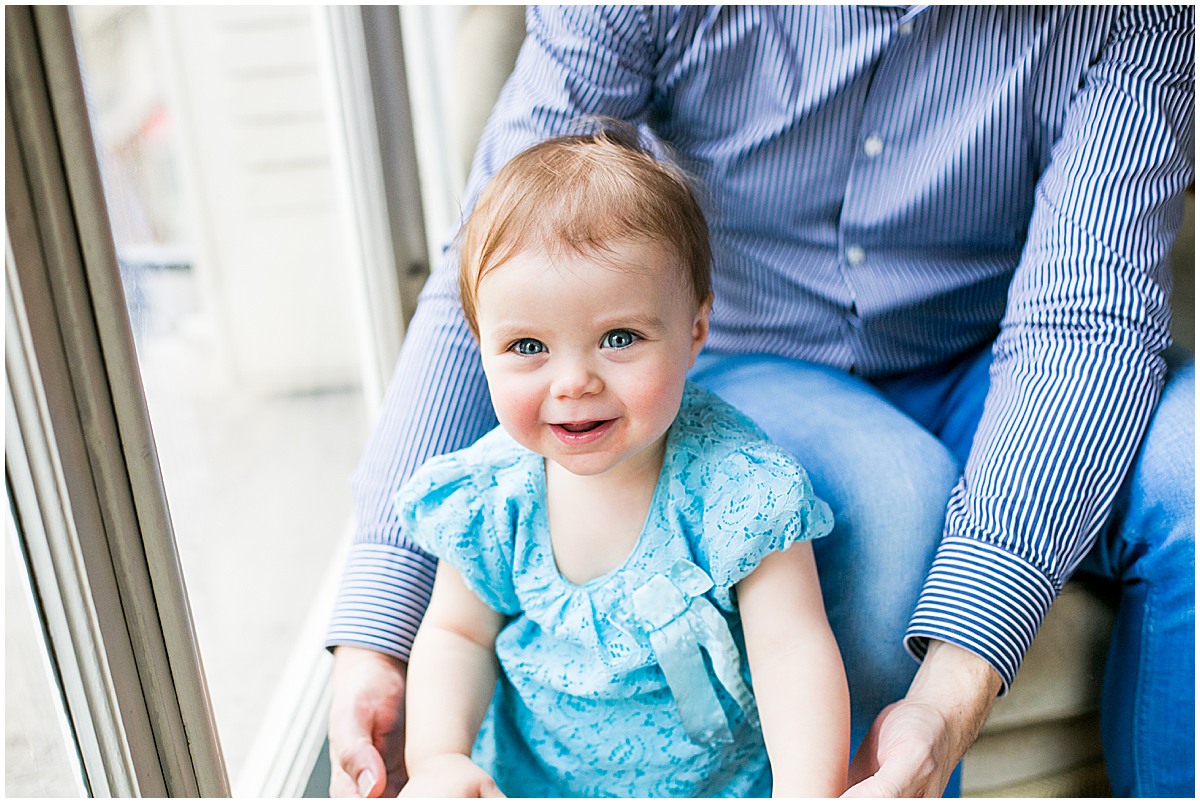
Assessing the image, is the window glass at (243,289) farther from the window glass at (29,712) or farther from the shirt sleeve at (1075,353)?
the shirt sleeve at (1075,353)

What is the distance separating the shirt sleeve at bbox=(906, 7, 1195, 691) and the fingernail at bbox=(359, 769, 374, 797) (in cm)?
46

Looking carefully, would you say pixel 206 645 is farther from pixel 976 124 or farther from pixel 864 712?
pixel 976 124

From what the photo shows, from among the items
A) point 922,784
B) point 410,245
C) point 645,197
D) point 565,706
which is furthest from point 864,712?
point 410,245

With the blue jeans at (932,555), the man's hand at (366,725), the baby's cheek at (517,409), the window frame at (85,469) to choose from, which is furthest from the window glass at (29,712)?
the blue jeans at (932,555)

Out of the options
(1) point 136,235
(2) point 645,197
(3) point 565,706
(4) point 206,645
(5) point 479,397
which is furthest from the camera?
(1) point 136,235

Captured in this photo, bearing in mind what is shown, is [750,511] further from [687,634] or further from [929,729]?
[929,729]

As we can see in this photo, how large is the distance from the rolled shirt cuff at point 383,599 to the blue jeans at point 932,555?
1.19 ft

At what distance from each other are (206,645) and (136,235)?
27.5 inches

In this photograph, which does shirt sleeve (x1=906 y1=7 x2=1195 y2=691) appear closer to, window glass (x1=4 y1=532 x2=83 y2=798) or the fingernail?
the fingernail

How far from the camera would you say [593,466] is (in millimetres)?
771

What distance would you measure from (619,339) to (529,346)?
7 centimetres

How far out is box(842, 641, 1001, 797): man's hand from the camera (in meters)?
0.75

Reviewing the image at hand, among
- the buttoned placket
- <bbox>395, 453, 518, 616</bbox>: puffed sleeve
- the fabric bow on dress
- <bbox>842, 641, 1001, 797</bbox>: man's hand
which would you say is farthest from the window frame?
the buttoned placket

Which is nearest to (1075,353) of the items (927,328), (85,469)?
(927,328)
